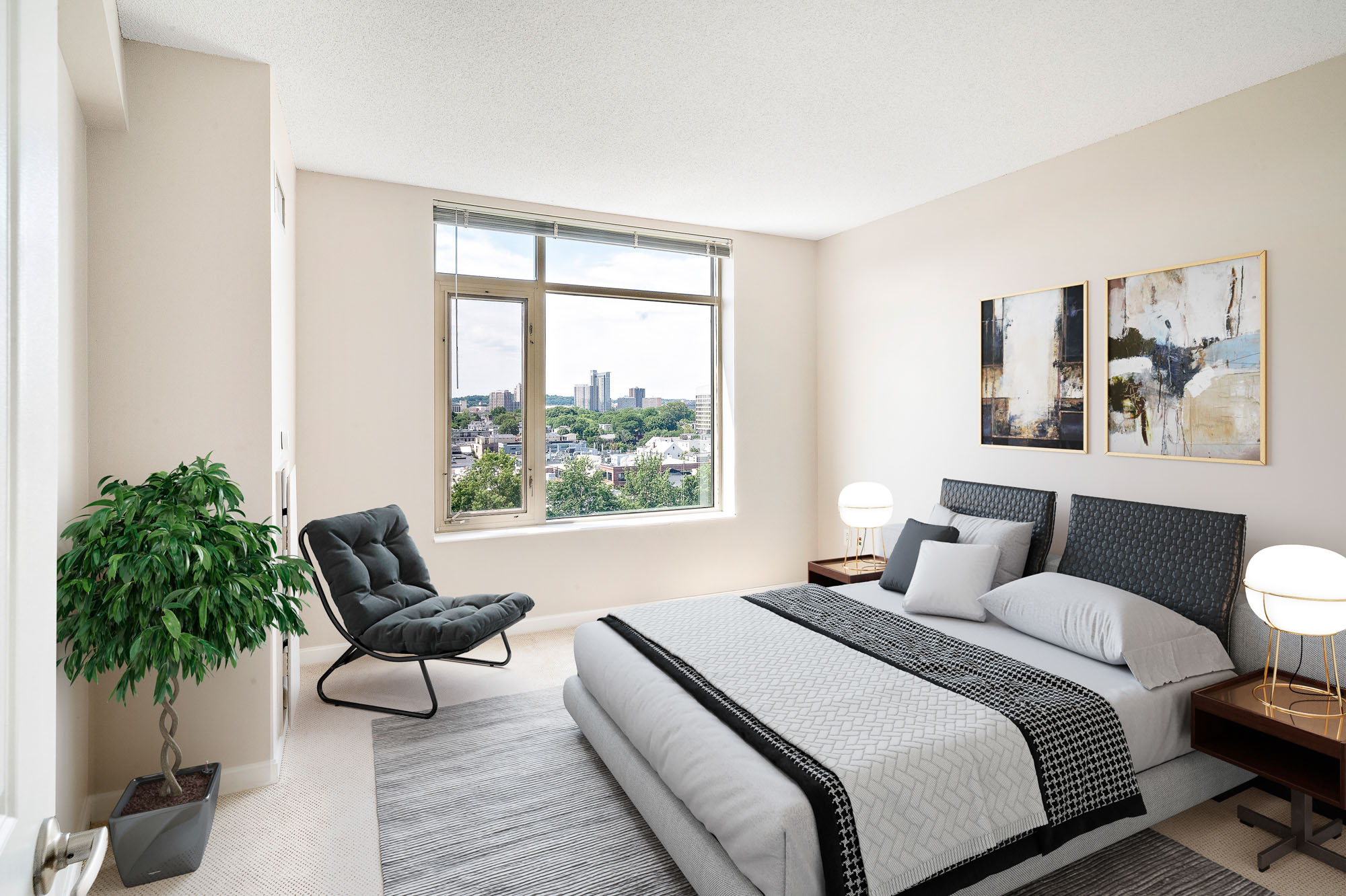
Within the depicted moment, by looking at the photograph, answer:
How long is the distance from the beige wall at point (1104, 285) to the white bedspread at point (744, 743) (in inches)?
37.4

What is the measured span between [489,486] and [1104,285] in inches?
144

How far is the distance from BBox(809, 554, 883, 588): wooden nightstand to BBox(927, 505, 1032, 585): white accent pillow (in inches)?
25.1

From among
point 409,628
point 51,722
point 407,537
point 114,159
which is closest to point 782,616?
point 409,628

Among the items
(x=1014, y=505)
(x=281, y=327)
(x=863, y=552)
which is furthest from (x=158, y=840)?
(x=863, y=552)

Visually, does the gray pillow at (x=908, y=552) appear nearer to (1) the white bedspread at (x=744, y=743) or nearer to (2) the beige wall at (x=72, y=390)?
(1) the white bedspread at (x=744, y=743)

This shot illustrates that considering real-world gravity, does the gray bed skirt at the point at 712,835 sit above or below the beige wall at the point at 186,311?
below

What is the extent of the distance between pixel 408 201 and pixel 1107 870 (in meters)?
4.49

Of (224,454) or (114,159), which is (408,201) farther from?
(224,454)

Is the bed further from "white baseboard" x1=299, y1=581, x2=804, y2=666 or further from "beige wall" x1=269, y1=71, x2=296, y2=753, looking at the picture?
"white baseboard" x1=299, y1=581, x2=804, y2=666

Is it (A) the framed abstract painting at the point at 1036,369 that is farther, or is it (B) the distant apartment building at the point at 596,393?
(B) the distant apartment building at the point at 596,393

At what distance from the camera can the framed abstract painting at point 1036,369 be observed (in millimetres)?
3572

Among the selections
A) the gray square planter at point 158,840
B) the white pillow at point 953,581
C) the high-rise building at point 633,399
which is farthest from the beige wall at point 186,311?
the white pillow at point 953,581

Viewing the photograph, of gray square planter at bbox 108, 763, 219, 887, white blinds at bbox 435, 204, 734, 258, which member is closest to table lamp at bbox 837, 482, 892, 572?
white blinds at bbox 435, 204, 734, 258

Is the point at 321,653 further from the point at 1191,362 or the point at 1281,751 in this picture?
the point at 1191,362
